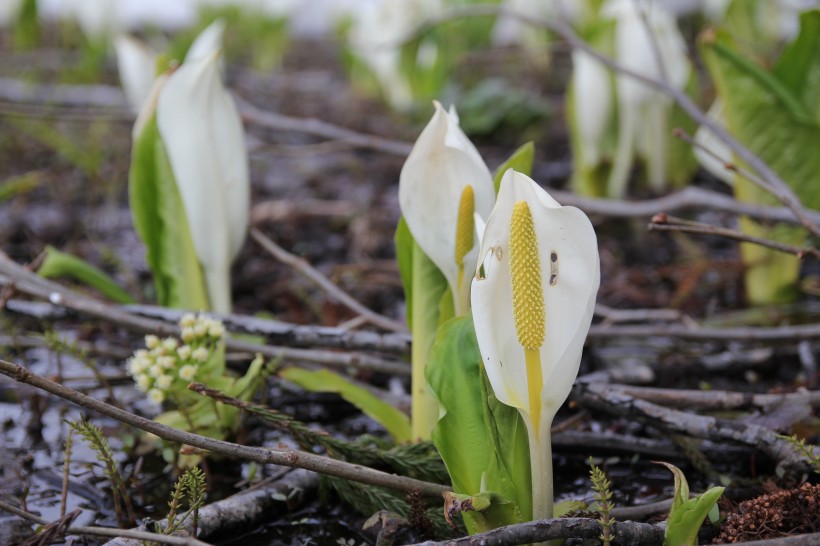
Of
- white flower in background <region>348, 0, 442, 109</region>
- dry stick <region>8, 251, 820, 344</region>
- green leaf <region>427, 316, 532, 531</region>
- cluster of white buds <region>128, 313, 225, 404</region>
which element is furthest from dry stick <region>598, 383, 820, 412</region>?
white flower in background <region>348, 0, 442, 109</region>

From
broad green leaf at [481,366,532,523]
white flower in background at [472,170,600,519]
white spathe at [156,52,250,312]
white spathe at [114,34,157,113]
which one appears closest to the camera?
white flower in background at [472,170,600,519]

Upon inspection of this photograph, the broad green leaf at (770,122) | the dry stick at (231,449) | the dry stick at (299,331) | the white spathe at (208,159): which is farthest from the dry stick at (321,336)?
the broad green leaf at (770,122)

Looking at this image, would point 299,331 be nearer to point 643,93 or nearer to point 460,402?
point 460,402

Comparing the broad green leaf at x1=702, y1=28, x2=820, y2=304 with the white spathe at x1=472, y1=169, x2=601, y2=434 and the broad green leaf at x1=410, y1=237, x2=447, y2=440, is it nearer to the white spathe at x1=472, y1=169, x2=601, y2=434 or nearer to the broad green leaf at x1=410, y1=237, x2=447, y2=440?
the broad green leaf at x1=410, y1=237, x2=447, y2=440

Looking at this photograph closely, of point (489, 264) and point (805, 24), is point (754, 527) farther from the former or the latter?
point (805, 24)

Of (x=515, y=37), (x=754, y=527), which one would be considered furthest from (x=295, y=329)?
(x=515, y=37)

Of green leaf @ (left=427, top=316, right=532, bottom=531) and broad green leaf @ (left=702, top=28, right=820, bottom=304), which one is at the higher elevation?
broad green leaf @ (left=702, top=28, right=820, bottom=304)

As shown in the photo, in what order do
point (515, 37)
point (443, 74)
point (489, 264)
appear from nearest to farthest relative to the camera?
point (489, 264)
point (443, 74)
point (515, 37)

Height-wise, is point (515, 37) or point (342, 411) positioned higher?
point (515, 37)
